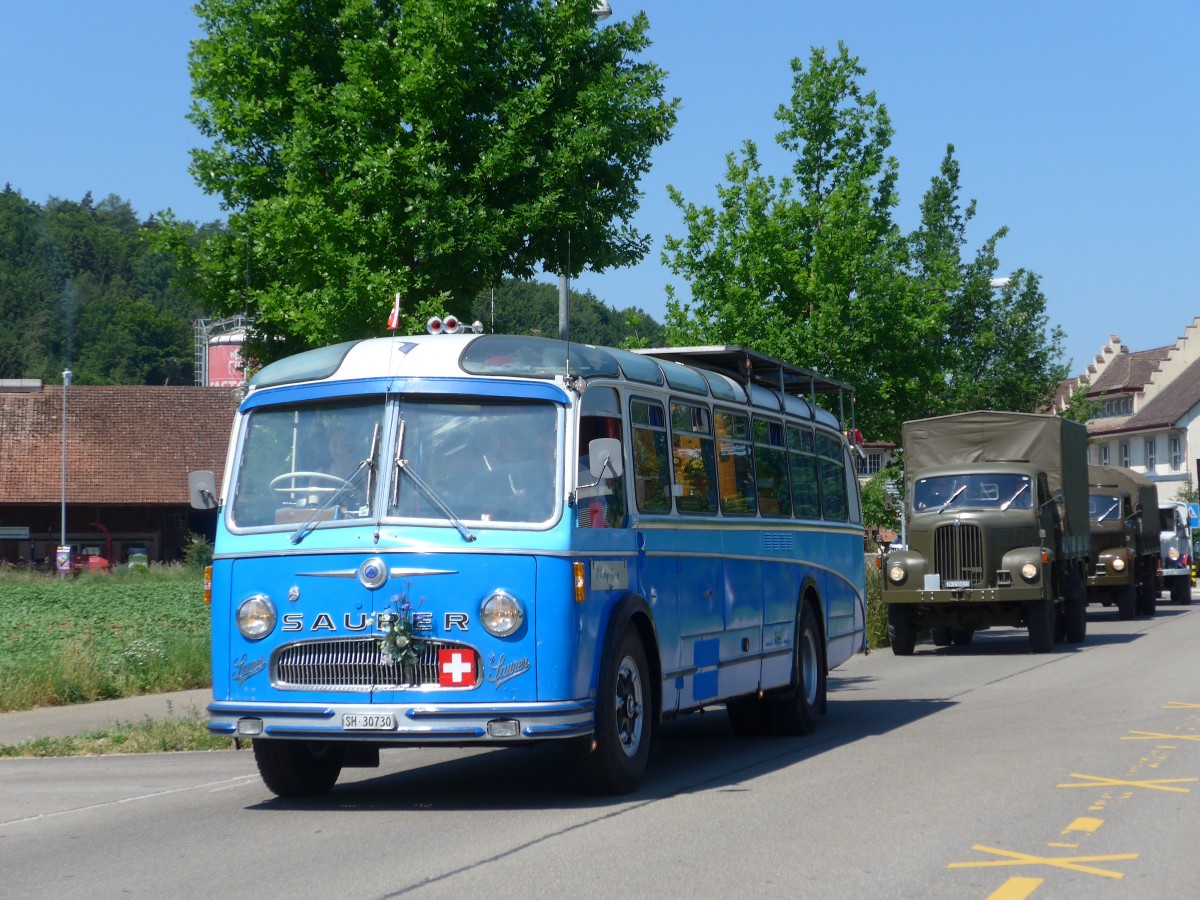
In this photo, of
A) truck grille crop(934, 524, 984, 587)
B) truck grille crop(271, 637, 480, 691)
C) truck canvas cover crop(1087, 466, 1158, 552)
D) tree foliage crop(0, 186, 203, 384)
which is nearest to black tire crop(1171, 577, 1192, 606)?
truck canvas cover crop(1087, 466, 1158, 552)

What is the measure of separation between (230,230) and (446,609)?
17.2 m

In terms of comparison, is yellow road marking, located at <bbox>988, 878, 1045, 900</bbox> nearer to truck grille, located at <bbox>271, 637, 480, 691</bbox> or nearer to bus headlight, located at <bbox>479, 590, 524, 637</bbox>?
bus headlight, located at <bbox>479, 590, 524, 637</bbox>

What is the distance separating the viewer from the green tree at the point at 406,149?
68.8 ft

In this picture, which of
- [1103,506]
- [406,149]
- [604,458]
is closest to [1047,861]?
[604,458]

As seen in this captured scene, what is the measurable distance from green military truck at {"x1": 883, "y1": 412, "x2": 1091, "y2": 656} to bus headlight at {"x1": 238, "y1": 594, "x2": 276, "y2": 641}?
16030 mm

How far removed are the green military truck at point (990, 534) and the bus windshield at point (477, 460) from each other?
1556 cm

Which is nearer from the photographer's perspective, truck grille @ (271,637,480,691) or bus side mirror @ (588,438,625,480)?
truck grille @ (271,637,480,691)

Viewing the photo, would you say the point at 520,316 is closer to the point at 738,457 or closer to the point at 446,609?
the point at 738,457

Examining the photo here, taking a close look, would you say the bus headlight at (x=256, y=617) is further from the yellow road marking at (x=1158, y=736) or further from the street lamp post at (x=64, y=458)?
the street lamp post at (x=64, y=458)

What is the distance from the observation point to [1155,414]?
9375cm

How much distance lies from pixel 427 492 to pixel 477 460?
0.35 meters

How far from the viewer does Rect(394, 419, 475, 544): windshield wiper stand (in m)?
9.52

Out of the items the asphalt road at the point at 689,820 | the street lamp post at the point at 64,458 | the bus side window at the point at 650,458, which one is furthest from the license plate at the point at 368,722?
the street lamp post at the point at 64,458

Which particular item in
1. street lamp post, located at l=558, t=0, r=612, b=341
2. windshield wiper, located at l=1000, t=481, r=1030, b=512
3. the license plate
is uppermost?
street lamp post, located at l=558, t=0, r=612, b=341
